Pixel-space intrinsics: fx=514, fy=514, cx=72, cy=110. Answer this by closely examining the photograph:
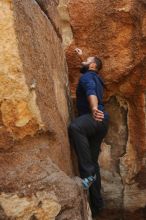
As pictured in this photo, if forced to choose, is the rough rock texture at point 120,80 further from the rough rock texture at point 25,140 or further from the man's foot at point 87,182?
the rough rock texture at point 25,140

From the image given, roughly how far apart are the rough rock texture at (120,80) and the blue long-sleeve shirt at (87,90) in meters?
0.70

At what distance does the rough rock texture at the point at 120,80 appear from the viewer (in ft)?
19.4

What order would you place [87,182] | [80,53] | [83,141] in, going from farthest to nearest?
[80,53] → [83,141] → [87,182]

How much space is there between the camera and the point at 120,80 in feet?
19.7

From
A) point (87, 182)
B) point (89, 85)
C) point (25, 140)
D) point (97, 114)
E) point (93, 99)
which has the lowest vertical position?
point (87, 182)

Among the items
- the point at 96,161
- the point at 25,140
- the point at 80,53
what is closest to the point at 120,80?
the point at 80,53

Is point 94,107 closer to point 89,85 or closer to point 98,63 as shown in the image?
point 89,85

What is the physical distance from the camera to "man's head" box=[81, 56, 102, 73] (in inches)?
214

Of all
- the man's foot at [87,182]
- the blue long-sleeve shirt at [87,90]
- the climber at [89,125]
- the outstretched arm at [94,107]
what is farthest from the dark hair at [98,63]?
the man's foot at [87,182]

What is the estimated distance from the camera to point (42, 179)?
11.9 feet

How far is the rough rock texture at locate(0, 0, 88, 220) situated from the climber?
2.83 feet

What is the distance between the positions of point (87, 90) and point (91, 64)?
559mm

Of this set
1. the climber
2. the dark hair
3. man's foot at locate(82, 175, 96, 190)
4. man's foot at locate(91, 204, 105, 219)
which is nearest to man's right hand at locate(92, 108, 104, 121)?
the climber

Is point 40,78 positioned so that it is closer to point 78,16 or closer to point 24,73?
point 24,73
